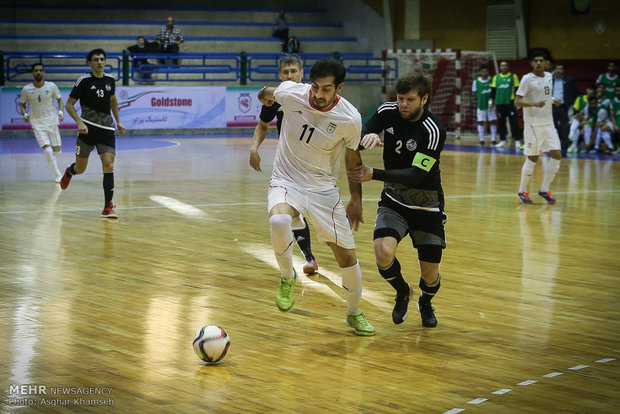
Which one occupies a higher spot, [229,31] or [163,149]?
[229,31]

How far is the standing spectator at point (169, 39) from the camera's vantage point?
3025 centimetres

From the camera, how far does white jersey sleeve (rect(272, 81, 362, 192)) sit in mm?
6156

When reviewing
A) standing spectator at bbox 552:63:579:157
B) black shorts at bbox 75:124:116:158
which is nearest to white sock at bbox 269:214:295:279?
black shorts at bbox 75:124:116:158

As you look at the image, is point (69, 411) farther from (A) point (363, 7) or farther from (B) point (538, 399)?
(A) point (363, 7)

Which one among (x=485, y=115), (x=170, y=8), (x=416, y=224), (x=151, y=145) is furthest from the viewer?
(x=170, y=8)

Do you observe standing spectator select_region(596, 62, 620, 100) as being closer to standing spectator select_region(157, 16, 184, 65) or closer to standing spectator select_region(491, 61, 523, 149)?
standing spectator select_region(491, 61, 523, 149)

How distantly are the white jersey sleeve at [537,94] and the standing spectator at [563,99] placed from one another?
8.67 metres

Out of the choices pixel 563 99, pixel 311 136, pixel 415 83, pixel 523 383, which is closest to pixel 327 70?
pixel 311 136

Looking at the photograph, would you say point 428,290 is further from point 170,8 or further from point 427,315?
point 170,8

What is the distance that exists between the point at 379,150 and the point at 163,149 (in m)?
5.69

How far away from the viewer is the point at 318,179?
20.9 feet

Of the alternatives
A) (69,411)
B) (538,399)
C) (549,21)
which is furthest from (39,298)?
(549,21)

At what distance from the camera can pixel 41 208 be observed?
→ 1276 cm

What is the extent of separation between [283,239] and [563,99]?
1881 cm
